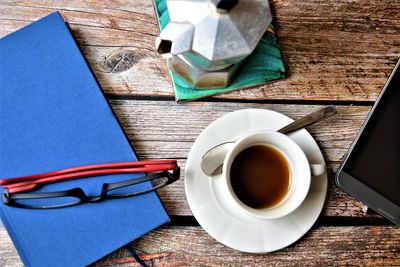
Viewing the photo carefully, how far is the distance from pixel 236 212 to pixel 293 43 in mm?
267

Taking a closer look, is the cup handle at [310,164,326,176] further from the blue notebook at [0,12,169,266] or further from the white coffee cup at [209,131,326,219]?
the blue notebook at [0,12,169,266]

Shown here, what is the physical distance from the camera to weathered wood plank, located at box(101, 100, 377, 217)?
70cm

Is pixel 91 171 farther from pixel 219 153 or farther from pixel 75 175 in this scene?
pixel 219 153

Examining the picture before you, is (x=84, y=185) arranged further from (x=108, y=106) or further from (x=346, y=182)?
(x=346, y=182)

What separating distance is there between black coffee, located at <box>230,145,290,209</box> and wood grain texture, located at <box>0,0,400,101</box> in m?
0.09

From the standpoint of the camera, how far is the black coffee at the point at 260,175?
66 centimetres

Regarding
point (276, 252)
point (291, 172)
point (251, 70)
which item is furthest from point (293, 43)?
point (276, 252)

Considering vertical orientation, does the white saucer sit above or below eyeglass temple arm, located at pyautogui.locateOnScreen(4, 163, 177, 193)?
below

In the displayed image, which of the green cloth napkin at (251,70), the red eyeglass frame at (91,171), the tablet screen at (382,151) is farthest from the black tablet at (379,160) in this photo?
the red eyeglass frame at (91,171)

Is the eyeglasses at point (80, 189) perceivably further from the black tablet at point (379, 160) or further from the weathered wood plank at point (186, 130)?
the black tablet at point (379, 160)

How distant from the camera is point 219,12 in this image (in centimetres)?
57

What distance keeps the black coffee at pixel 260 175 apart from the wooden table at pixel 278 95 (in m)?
0.07

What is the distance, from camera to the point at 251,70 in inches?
28.1

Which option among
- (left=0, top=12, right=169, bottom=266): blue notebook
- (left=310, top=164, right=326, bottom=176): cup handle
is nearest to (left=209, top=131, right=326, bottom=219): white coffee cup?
(left=310, top=164, right=326, bottom=176): cup handle
